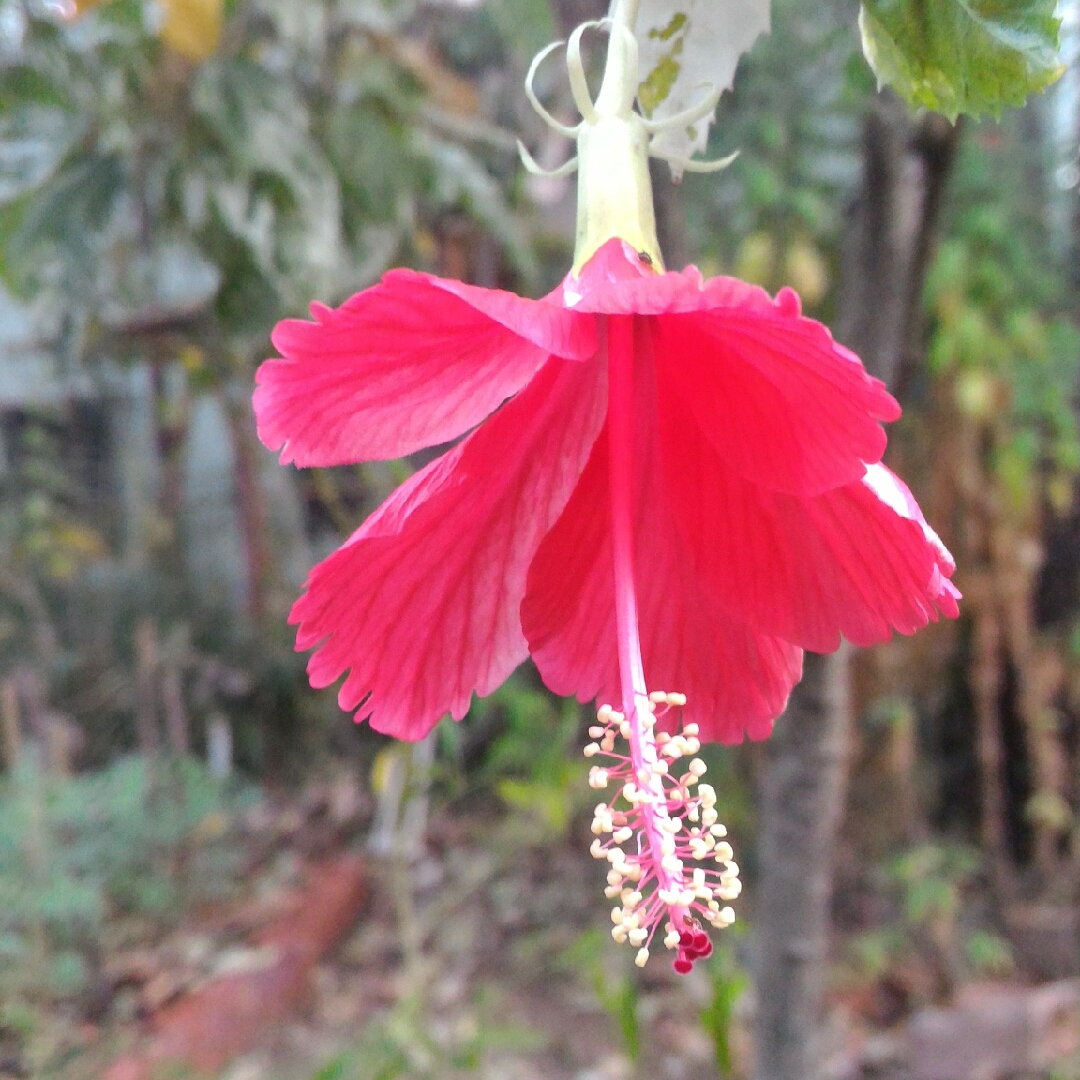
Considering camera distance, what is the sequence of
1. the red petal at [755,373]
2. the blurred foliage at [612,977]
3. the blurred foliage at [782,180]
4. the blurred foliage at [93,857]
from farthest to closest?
the blurred foliage at [782,180], the blurred foliage at [93,857], the blurred foliage at [612,977], the red petal at [755,373]

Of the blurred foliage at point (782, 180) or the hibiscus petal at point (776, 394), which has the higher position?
the blurred foliage at point (782, 180)

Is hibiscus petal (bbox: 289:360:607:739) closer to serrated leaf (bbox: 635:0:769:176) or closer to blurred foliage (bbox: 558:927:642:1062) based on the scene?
serrated leaf (bbox: 635:0:769:176)

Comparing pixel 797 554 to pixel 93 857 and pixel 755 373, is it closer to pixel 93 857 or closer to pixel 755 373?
pixel 755 373

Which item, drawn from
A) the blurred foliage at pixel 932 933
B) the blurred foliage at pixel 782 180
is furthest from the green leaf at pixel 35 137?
the blurred foliage at pixel 932 933

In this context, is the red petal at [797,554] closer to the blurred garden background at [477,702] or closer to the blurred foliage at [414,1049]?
the blurred garden background at [477,702]

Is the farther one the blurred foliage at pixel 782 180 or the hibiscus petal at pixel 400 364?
the blurred foliage at pixel 782 180

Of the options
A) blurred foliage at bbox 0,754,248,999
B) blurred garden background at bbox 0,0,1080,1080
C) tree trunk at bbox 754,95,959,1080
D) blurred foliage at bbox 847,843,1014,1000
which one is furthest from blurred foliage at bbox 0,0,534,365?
blurred foliage at bbox 847,843,1014,1000

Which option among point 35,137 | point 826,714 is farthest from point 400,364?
point 35,137

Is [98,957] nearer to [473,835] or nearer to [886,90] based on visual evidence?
[473,835]
